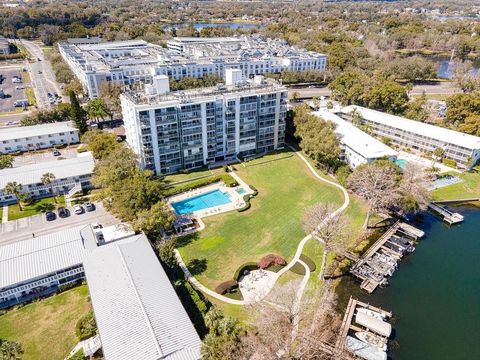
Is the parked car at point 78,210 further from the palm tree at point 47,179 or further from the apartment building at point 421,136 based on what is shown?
the apartment building at point 421,136

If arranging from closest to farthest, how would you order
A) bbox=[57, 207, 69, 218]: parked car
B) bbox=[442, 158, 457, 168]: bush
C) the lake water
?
the lake water, bbox=[57, 207, 69, 218]: parked car, bbox=[442, 158, 457, 168]: bush

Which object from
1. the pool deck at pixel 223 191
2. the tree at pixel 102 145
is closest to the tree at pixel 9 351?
the pool deck at pixel 223 191

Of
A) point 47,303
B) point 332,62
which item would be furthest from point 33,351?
point 332,62

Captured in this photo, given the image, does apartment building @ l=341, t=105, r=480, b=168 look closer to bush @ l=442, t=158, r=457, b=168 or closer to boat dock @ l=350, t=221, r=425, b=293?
bush @ l=442, t=158, r=457, b=168

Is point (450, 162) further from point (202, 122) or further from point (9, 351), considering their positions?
point (9, 351)

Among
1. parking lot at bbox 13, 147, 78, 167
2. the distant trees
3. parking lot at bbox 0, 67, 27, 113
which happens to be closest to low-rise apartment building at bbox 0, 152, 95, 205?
parking lot at bbox 13, 147, 78, 167

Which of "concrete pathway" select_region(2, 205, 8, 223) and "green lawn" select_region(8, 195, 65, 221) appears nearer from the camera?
"concrete pathway" select_region(2, 205, 8, 223)

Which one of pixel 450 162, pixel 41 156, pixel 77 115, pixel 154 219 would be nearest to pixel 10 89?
pixel 77 115
